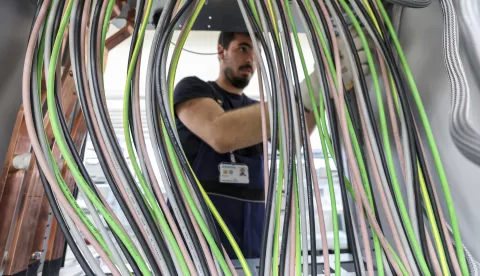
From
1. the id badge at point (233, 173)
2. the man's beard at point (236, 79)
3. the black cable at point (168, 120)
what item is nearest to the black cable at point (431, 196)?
the black cable at point (168, 120)

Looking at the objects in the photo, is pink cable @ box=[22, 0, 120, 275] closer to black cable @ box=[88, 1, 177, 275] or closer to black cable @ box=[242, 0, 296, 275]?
black cable @ box=[88, 1, 177, 275]

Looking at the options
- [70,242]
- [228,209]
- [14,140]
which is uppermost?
[14,140]

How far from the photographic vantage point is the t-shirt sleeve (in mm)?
1009

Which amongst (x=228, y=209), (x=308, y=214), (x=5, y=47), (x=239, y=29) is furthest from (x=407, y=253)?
(x=228, y=209)

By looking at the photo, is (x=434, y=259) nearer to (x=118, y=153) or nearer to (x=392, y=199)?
(x=392, y=199)

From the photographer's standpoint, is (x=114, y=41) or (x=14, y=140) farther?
(x=114, y=41)

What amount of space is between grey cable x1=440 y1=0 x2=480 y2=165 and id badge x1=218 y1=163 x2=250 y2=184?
2.60ft

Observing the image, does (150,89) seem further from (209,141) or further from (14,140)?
(209,141)

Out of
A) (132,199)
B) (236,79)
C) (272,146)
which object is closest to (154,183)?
(132,199)

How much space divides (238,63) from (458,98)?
105 centimetres

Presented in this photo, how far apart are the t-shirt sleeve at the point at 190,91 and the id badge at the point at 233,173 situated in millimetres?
252

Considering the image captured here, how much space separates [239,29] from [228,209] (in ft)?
2.16

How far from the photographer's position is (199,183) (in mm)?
362

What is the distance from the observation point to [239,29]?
621 millimetres
